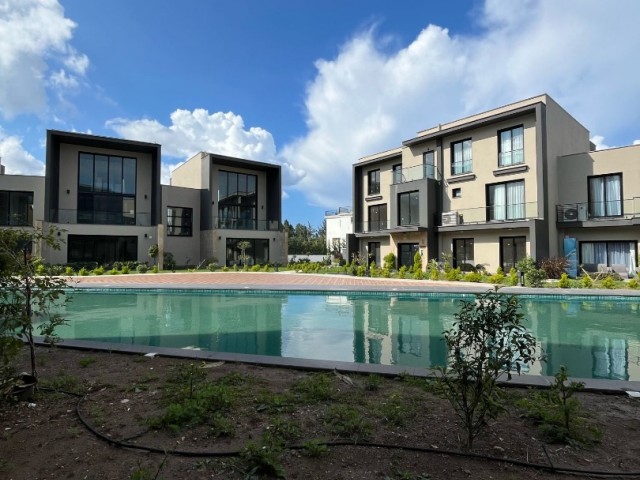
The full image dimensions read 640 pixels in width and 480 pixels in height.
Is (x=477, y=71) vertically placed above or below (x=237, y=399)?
above

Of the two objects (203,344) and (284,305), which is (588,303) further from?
(203,344)

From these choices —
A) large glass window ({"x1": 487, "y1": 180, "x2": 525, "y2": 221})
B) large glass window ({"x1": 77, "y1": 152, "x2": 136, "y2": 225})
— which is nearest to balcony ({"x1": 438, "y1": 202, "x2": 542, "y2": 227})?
large glass window ({"x1": 487, "y1": 180, "x2": 525, "y2": 221})

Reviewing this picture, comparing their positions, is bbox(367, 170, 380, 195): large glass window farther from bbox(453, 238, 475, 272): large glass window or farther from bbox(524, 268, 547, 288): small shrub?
bbox(524, 268, 547, 288): small shrub

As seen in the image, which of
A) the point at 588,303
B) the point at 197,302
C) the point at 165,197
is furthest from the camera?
the point at 165,197

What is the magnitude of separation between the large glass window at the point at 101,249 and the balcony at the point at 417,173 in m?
19.2

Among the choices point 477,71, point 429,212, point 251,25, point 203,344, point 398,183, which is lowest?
point 203,344

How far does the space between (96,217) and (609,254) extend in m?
30.5

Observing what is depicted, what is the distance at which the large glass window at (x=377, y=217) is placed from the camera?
27.5 meters

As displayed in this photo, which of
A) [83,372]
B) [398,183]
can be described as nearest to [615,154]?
[398,183]

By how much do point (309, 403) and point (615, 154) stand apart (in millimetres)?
21653

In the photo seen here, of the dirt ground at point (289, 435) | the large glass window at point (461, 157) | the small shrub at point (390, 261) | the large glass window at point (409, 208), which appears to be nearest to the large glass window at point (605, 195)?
the large glass window at point (461, 157)

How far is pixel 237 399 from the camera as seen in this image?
3750 millimetres

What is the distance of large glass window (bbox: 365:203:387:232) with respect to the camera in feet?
90.3

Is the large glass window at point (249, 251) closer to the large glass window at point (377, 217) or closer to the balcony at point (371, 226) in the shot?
the balcony at point (371, 226)
